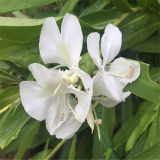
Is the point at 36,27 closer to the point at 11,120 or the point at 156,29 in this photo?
the point at 11,120

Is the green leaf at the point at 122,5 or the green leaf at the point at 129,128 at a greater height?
the green leaf at the point at 122,5

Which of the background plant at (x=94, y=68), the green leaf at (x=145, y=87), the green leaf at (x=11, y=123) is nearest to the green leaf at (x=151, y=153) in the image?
the background plant at (x=94, y=68)

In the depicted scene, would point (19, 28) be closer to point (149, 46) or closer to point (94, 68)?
point (94, 68)

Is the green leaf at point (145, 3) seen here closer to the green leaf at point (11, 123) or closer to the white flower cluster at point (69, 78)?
the white flower cluster at point (69, 78)

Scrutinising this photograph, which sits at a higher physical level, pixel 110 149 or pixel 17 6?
pixel 17 6

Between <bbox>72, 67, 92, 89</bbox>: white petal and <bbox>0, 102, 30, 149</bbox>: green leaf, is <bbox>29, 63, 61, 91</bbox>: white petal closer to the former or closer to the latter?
<bbox>72, 67, 92, 89</bbox>: white petal

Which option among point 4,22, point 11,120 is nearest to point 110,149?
point 11,120
